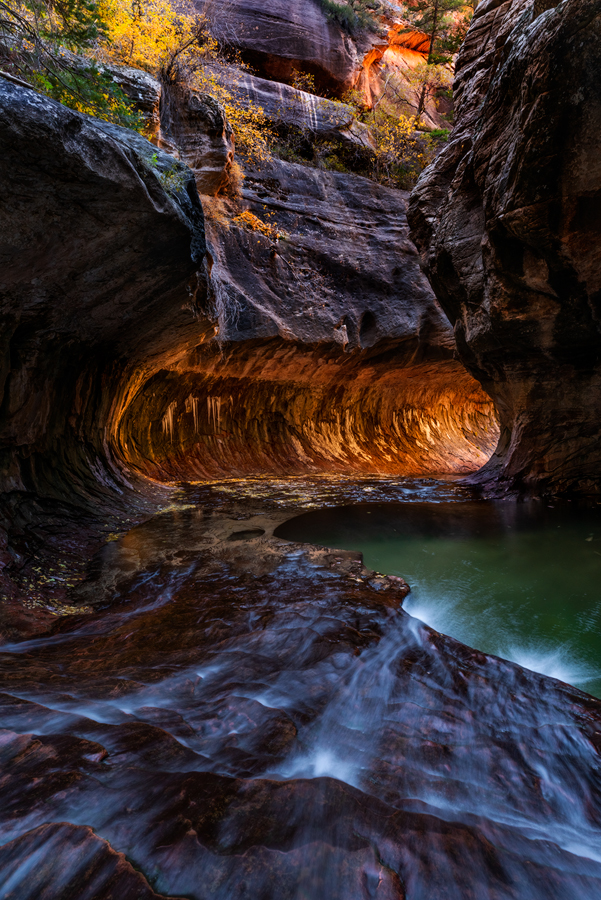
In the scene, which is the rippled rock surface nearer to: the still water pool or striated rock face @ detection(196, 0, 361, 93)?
the still water pool

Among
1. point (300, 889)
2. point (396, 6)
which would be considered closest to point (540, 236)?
point (300, 889)

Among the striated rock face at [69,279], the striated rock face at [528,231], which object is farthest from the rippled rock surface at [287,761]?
the striated rock face at [528,231]

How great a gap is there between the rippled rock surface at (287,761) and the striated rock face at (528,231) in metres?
5.82

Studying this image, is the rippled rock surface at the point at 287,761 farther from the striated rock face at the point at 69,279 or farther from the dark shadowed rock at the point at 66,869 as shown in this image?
the striated rock face at the point at 69,279

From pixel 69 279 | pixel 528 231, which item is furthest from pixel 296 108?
pixel 69 279

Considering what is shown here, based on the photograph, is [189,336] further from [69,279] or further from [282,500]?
[282,500]

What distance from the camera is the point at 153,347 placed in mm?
8367

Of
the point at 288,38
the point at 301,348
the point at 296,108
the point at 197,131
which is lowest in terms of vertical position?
the point at 301,348

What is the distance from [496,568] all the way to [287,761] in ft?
12.5

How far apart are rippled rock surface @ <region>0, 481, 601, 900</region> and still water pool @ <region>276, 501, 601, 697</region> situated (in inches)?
18.0

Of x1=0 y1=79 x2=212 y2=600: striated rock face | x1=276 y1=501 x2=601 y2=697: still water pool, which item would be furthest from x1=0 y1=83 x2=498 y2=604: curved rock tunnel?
x1=276 y1=501 x2=601 y2=697: still water pool

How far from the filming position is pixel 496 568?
199 inches

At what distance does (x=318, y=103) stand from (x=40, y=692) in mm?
19243

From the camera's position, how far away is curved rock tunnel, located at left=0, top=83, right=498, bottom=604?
466 centimetres
